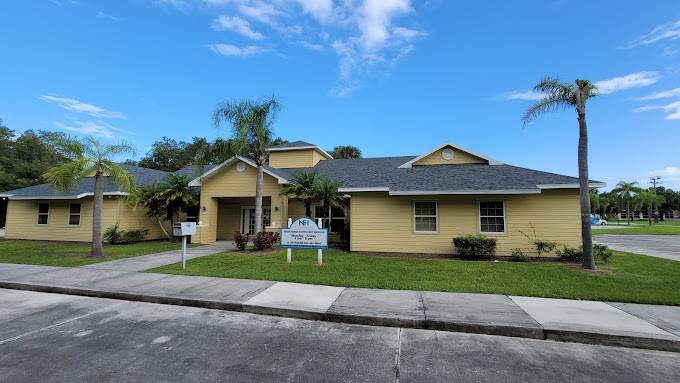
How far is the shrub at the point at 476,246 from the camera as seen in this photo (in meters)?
12.9

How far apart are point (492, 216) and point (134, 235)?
61.8ft

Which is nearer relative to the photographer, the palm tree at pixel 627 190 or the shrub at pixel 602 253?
the shrub at pixel 602 253

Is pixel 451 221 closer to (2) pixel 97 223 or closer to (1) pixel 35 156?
(2) pixel 97 223

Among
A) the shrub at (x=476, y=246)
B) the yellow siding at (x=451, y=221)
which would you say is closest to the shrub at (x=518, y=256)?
the yellow siding at (x=451, y=221)

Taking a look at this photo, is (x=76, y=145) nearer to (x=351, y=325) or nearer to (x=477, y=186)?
(x=351, y=325)

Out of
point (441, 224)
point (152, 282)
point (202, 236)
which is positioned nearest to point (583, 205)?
point (441, 224)

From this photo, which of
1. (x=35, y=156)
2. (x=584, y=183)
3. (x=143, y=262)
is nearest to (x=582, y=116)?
(x=584, y=183)

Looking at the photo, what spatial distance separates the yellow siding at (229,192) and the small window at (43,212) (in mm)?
10025

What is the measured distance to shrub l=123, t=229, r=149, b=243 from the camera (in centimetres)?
1868

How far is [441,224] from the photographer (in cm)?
1412

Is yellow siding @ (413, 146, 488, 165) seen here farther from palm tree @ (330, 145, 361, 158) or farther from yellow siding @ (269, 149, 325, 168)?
palm tree @ (330, 145, 361, 158)

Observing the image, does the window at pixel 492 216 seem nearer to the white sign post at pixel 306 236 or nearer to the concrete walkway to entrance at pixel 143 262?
the white sign post at pixel 306 236

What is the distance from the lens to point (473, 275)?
951 centimetres

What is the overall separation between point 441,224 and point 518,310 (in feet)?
26.3
